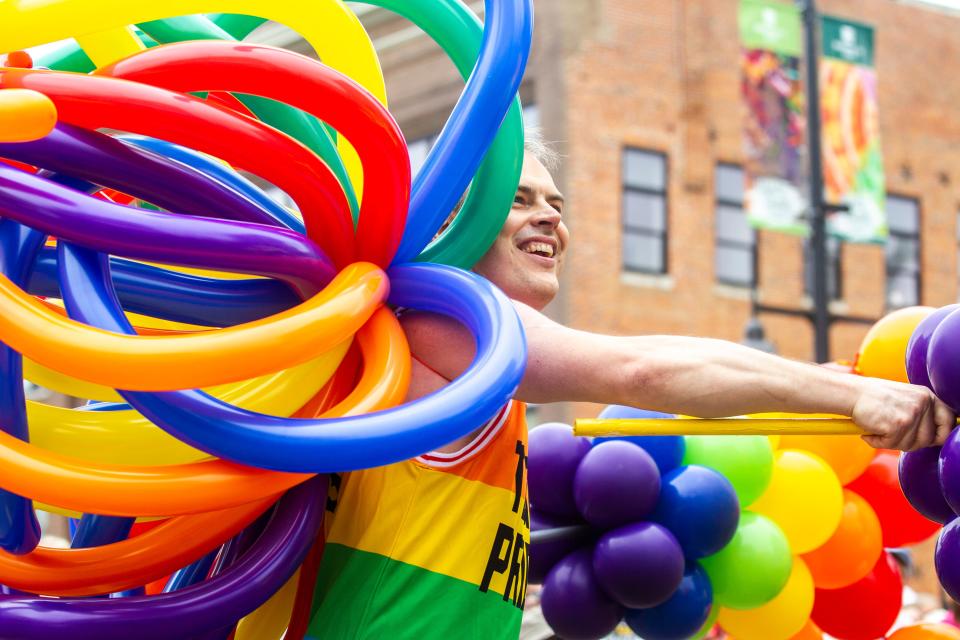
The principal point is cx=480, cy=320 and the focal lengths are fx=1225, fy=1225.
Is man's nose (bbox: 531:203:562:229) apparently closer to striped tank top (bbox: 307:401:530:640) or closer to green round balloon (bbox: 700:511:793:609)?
striped tank top (bbox: 307:401:530:640)

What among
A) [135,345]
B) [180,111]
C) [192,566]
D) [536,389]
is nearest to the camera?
[135,345]

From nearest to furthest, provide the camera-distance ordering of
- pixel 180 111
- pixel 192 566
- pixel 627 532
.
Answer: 1. pixel 180 111
2. pixel 192 566
3. pixel 627 532

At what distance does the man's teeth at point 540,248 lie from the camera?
9.34 ft

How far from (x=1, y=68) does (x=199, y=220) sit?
443mm

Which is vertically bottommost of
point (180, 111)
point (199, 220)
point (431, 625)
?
point (431, 625)

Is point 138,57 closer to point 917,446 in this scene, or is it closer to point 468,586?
point 468,586

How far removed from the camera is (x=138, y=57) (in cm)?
230

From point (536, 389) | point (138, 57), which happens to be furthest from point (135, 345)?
point (536, 389)

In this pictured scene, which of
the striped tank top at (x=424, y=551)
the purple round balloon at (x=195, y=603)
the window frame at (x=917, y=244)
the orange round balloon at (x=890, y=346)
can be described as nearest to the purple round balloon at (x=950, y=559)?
the orange round balloon at (x=890, y=346)

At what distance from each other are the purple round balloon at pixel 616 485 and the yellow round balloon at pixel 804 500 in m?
0.57

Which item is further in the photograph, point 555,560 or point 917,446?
point 555,560

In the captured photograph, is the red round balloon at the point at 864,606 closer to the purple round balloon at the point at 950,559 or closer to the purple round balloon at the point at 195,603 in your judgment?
the purple round balloon at the point at 950,559

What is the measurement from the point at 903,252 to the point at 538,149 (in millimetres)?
17104

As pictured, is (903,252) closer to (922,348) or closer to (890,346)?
(890,346)
